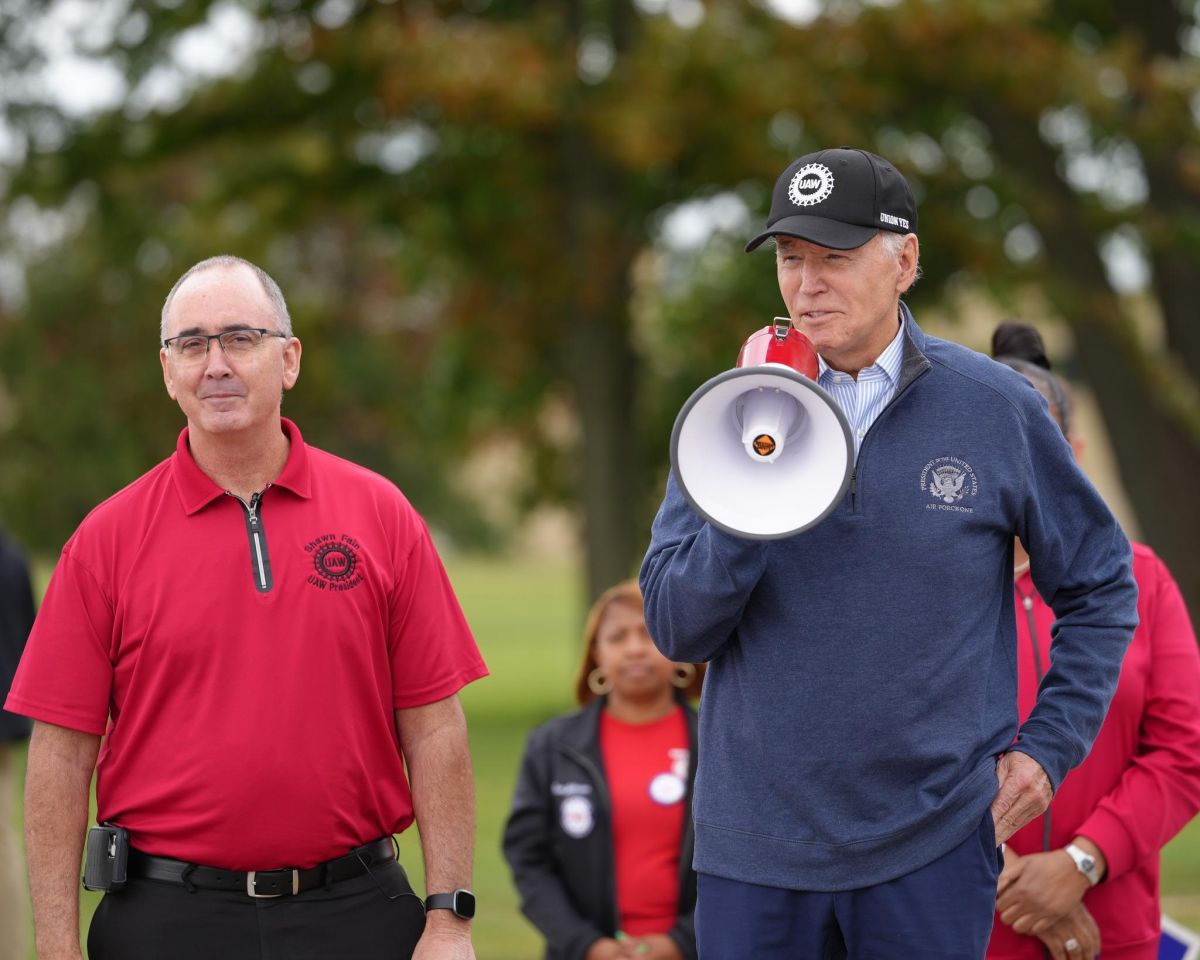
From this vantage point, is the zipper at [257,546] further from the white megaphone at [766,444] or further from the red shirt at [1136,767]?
the red shirt at [1136,767]

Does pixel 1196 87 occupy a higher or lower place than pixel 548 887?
higher

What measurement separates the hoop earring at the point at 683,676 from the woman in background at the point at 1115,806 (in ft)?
4.87

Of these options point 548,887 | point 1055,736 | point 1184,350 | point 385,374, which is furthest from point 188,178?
point 1055,736

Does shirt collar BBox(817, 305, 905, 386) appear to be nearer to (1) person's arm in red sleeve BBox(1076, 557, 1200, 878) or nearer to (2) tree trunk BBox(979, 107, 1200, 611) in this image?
(1) person's arm in red sleeve BBox(1076, 557, 1200, 878)

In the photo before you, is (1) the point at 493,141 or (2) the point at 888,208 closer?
(2) the point at 888,208

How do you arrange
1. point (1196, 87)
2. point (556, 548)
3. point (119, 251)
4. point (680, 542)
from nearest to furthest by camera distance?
point (680, 542) → point (1196, 87) → point (119, 251) → point (556, 548)

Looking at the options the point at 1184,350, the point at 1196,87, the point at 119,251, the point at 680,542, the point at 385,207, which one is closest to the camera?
the point at 680,542

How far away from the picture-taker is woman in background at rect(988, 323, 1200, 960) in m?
4.05

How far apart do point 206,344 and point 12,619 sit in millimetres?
2820

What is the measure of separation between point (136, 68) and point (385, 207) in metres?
3.04

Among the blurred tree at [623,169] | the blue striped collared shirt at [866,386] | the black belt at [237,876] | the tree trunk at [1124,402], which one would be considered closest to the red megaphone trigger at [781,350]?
the blue striped collared shirt at [866,386]

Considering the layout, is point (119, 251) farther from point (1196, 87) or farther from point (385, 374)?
point (1196, 87)

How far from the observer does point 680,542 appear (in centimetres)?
338

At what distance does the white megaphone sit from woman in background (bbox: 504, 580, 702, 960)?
2.15 m
